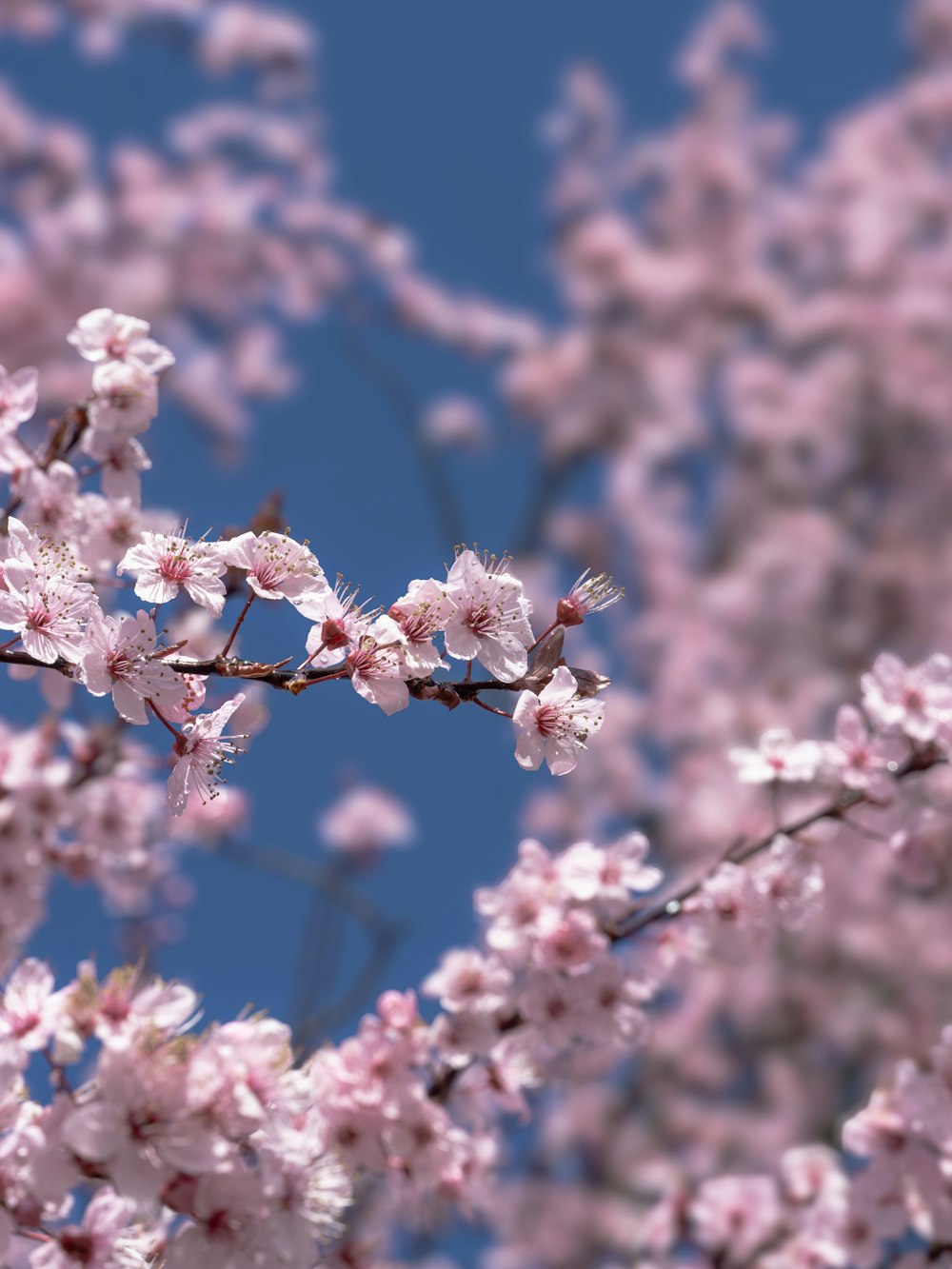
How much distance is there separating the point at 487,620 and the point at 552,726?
182 millimetres

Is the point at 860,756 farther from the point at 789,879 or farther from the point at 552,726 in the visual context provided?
the point at 552,726

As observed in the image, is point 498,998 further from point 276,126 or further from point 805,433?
point 276,126

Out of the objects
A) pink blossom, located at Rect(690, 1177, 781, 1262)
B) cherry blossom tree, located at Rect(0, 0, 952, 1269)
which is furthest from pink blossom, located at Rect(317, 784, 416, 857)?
pink blossom, located at Rect(690, 1177, 781, 1262)

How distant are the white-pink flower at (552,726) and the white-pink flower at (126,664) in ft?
1.53

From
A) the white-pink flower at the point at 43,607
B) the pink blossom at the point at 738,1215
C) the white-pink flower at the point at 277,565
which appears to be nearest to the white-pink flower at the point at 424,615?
the white-pink flower at the point at 277,565

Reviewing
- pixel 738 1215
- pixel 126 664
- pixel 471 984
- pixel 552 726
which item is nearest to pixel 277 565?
pixel 126 664

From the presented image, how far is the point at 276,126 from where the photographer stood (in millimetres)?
9859

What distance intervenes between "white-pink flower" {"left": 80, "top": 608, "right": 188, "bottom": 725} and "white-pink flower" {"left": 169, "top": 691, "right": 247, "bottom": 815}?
8 centimetres

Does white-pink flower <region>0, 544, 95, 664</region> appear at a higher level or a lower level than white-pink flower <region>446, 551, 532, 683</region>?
lower

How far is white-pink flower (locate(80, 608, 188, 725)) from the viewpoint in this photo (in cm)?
158

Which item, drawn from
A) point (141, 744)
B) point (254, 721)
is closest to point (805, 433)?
point (141, 744)

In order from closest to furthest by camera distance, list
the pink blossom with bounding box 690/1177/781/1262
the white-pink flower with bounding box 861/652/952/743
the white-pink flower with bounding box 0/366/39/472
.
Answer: the white-pink flower with bounding box 0/366/39/472, the white-pink flower with bounding box 861/652/952/743, the pink blossom with bounding box 690/1177/781/1262

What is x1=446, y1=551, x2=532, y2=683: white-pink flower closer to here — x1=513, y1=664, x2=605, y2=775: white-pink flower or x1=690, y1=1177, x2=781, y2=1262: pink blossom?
x1=513, y1=664, x2=605, y2=775: white-pink flower

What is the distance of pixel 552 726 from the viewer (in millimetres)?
1728
